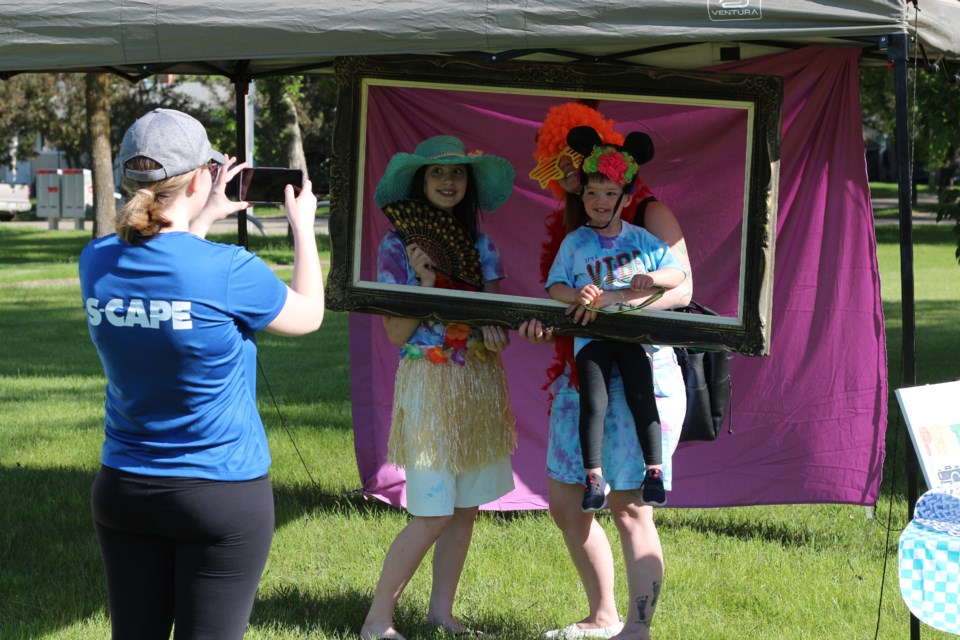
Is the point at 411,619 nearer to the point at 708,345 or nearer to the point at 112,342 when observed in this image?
the point at 708,345

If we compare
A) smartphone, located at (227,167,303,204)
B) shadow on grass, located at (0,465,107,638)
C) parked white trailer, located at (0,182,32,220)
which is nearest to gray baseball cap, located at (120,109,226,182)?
smartphone, located at (227,167,303,204)

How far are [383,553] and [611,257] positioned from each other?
209cm

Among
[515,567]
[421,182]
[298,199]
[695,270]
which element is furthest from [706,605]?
[298,199]

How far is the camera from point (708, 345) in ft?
12.7

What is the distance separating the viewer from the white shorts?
4.13 meters

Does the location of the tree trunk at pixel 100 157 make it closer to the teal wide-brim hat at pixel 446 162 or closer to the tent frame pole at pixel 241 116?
the tent frame pole at pixel 241 116

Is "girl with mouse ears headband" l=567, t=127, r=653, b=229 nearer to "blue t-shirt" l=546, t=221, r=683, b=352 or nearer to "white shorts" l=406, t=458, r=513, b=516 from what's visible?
"blue t-shirt" l=546, t=221, r=683, b=352

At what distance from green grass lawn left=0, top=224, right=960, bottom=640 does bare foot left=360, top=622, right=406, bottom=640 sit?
124mm

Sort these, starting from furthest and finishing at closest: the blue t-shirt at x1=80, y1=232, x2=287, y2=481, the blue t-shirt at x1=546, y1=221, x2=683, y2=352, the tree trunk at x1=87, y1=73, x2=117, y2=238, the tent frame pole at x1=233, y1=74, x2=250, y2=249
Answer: the tree trunk at x1=87, y1=73, x2=117, y2=238
the tent frame pole at x1=233, y1=74, x2=250, y2=249
the blue t-shirt at x1=546, y1=221, x2=683, y2=352
the blue t-shirt at x1=80, y1=232, x2=287, y2=481

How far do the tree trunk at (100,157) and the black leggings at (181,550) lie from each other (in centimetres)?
1783

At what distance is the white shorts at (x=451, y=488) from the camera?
413 cm

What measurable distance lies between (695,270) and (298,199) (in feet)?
9.16

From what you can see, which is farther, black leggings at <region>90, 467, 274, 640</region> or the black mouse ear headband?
the black mouse ear headband

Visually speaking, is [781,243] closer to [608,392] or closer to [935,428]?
[608,392]
